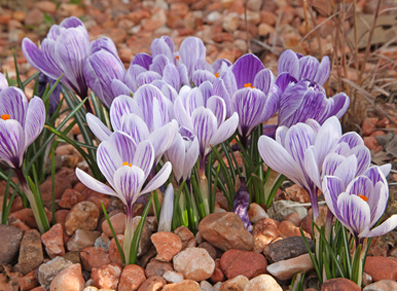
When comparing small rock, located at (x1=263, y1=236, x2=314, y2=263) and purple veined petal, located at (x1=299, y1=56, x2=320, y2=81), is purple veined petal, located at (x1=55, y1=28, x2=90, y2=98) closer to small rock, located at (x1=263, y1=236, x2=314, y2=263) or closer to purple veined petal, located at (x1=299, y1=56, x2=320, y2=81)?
purple veined petal, located at (x1=299, y1=56, x2=320, y2=81)

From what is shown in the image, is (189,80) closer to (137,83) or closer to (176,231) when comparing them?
(137,83)

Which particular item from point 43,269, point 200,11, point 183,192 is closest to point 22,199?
point 43,269

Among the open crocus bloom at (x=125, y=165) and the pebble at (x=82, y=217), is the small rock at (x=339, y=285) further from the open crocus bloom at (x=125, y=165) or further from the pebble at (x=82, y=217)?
the pebble at (x=82, y=217)

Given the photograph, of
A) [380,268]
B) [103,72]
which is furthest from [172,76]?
[380,268]

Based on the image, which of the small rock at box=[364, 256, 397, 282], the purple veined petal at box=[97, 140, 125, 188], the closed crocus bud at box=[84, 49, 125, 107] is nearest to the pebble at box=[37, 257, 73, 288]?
the purple veined petal at box=[97, 140, 125, 188]

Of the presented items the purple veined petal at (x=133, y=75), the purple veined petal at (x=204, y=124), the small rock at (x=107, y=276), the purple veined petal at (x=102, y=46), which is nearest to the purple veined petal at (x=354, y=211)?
the purple veined petal at (x=204, y=124)

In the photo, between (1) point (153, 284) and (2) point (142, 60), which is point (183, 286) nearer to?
(1) point (153, 284)

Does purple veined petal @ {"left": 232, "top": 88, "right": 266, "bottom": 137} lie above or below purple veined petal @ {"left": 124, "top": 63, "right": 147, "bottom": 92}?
below
